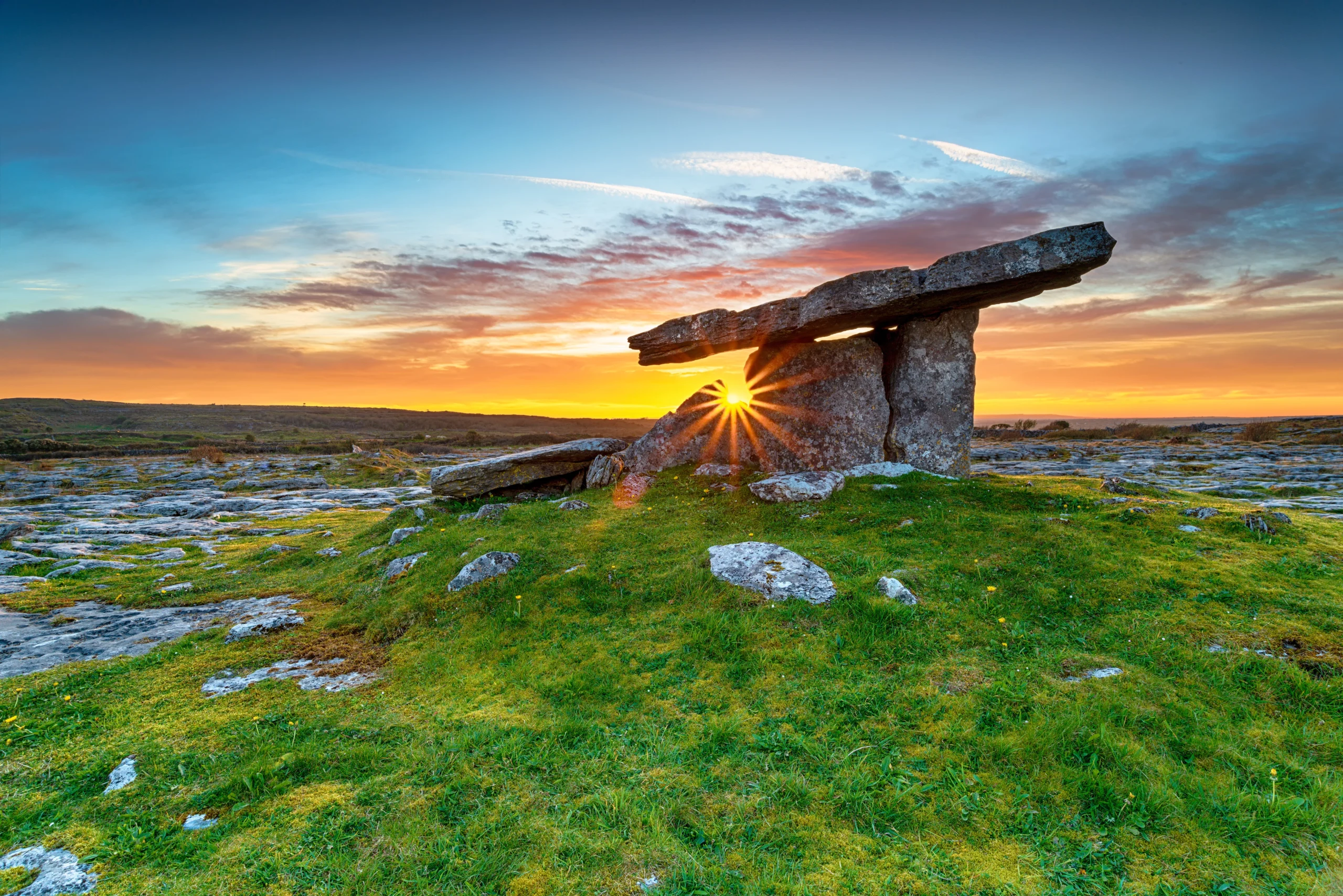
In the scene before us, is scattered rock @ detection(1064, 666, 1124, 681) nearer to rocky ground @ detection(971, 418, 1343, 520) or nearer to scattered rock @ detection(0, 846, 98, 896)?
scattered rock @ detection(0, 846, 98, 896)

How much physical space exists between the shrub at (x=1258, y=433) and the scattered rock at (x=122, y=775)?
238 ft

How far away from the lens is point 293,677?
31.7 feet

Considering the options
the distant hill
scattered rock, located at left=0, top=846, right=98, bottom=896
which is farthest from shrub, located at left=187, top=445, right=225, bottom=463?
scattered rock, located at left=0, top=846, right=98, bottom=896

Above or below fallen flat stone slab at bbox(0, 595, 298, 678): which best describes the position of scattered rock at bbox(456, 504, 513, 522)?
Result: above

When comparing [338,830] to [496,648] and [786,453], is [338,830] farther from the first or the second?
[786,453]

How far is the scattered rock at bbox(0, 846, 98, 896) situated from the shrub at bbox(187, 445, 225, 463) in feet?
203

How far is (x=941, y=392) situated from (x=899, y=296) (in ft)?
13.2

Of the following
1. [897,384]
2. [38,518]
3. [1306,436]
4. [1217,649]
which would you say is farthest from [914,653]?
[1306,436]

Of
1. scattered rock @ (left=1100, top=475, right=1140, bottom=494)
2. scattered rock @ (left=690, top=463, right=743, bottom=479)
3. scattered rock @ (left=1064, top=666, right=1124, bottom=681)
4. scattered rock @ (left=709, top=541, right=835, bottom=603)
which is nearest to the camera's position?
scattered rock @ (left=1064, top=666, right=1124, bottom=681)

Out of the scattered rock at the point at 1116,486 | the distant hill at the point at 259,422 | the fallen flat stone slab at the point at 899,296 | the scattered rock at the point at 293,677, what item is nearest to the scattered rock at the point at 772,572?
the scattered rock at the point at 293,677

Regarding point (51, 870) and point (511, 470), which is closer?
point (51, 870)

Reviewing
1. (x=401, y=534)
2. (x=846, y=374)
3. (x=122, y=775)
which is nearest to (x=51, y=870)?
(x=122, y=775)

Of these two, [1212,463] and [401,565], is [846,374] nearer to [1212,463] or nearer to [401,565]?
[401,565]

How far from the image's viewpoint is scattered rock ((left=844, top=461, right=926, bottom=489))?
16.8 m
